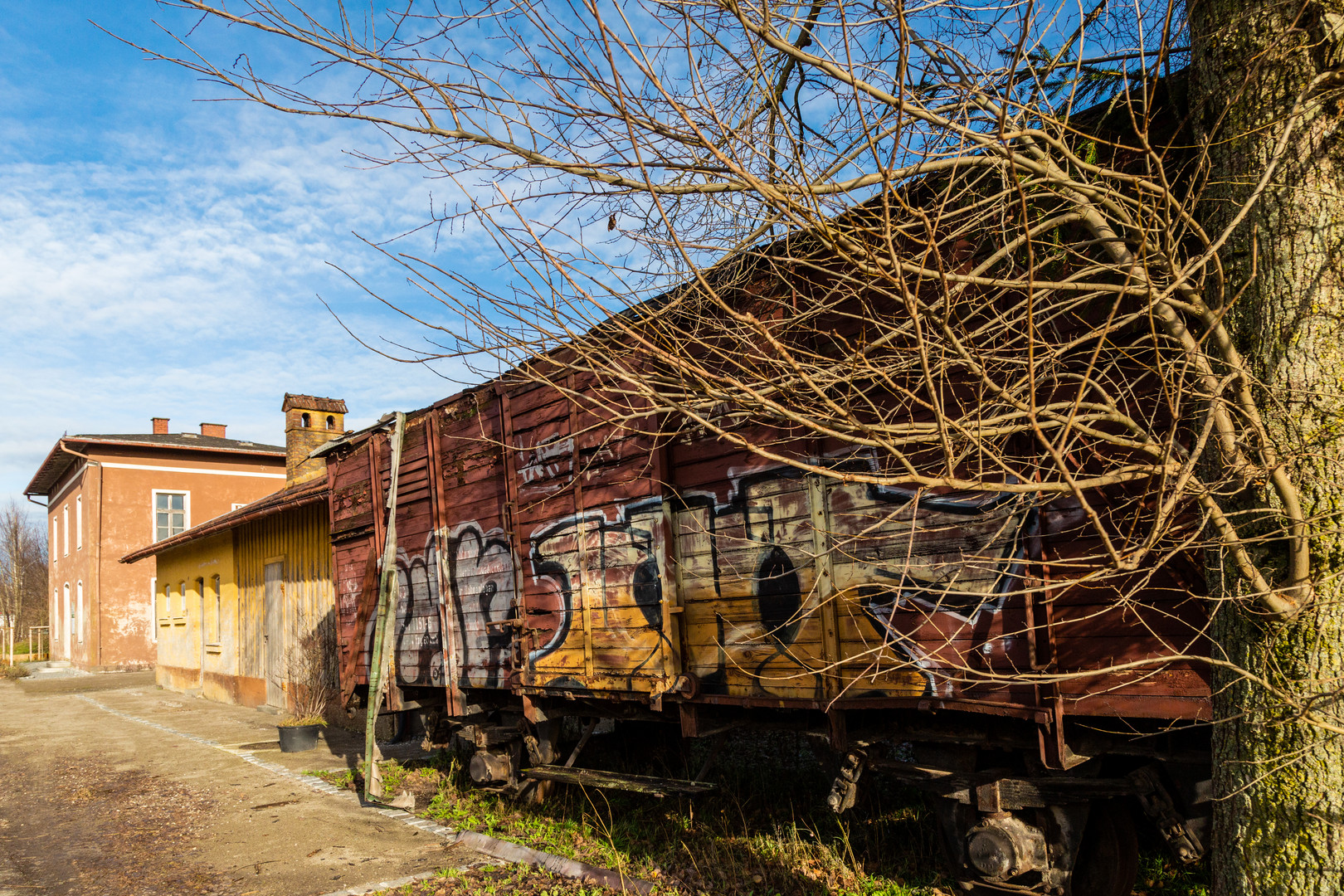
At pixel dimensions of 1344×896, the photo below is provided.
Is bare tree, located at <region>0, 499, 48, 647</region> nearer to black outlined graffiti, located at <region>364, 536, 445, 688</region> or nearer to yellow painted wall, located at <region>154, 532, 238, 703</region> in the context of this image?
yellow painted wall, located at <region>154, 532, 238, 703</region>

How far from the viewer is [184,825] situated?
24.9 feet

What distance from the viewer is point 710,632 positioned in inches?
208

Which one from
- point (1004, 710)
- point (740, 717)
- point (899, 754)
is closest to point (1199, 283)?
Answer: point (1004, 710)

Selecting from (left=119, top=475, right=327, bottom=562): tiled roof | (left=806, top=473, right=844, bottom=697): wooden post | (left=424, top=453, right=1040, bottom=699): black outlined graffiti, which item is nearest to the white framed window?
(left=119, top=475, right=327, bottom=562): tiled roof

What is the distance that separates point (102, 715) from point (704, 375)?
18.4 metres

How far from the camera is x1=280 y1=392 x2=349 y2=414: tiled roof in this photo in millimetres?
16766

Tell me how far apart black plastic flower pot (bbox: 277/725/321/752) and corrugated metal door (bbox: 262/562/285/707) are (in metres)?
3.72

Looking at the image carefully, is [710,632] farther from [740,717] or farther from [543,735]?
[543,735]

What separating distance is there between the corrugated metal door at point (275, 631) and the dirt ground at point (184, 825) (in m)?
1.35

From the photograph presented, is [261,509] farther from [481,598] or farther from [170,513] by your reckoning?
[170,513]

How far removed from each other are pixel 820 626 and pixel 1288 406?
2.56m

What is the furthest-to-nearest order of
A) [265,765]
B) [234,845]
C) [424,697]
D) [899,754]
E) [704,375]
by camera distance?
[265,765] < [424,697] < [899,754] < [234,845] < [704,375]

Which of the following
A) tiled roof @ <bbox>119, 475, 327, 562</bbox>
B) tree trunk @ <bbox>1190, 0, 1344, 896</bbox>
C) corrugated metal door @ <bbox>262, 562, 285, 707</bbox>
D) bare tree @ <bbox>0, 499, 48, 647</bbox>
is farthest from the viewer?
bare tree @ <bbox>0, 499, 48, 647</bbox>

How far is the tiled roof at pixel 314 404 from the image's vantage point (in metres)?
16.8
